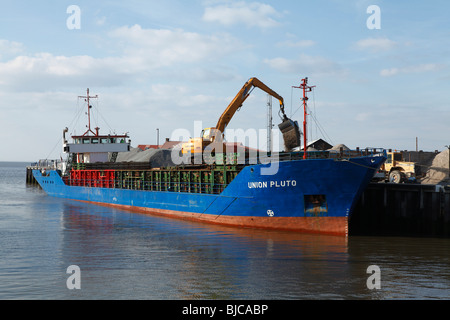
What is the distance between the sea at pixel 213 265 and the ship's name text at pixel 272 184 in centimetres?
266

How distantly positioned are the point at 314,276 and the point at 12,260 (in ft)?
41.7

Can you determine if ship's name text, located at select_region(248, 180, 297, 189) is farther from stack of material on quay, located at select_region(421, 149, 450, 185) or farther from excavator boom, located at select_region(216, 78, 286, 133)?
stack of material on quay, located at select_region(421, 149, 450, 185)

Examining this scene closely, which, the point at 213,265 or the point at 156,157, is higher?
the point at 156,157

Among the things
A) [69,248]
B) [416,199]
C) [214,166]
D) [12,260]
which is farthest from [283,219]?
[12,260]

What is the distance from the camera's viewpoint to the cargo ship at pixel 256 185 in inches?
890

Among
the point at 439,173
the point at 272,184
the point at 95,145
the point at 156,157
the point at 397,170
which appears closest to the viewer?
the point at 272,184

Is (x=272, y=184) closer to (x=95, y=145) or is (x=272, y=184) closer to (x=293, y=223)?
(x=293, y=223)

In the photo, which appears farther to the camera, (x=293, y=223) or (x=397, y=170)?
(x=397, y=170)

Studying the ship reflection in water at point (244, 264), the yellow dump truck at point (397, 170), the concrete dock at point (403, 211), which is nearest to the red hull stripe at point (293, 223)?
the ship reflection in water at point (244, 264)

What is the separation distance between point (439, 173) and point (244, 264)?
2648 cm

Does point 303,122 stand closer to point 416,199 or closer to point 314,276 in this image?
point 416,199

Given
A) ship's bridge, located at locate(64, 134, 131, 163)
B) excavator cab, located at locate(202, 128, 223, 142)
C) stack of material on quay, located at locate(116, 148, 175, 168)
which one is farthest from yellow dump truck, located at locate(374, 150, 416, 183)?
stack of material on quay, located at locate(116, 148, 175, 168)

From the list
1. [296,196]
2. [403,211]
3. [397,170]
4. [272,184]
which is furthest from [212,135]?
[397,170]

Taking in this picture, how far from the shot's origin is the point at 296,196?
77.0ft
